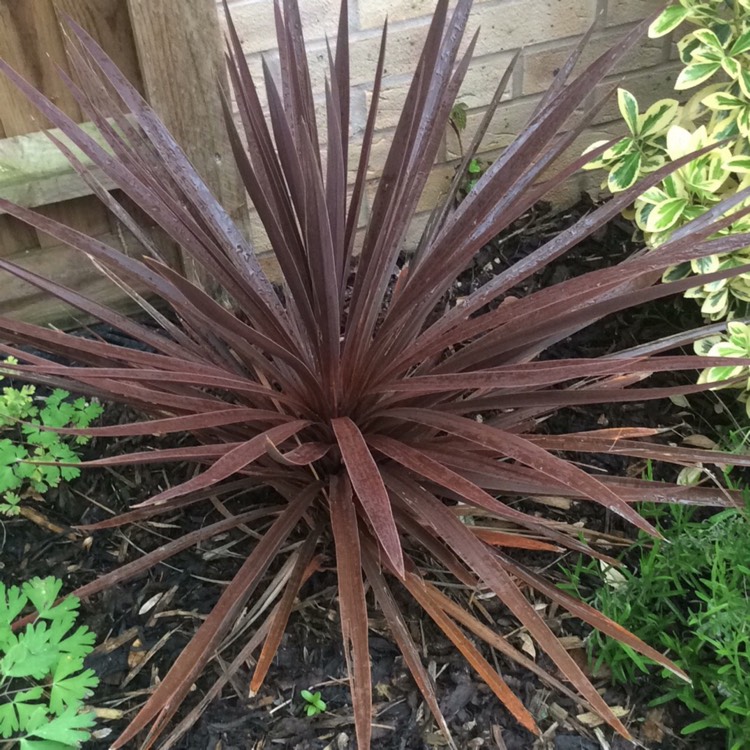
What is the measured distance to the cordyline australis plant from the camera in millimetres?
897

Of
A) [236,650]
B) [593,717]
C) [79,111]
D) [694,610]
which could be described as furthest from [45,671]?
[79,111]

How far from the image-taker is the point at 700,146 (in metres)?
1.38

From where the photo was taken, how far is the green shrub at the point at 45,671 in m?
0.86

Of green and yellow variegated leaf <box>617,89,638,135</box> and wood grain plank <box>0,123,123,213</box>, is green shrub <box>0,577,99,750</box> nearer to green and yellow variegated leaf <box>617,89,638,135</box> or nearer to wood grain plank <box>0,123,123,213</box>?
wood grain plank <box>0,123,123,213</box>

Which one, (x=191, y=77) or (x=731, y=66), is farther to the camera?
(x=191, y=77)

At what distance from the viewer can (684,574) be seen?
1137 mm

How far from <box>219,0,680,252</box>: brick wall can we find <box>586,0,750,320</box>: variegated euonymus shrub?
32 centimetres

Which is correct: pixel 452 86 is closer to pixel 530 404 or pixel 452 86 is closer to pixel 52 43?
pixel 530 404

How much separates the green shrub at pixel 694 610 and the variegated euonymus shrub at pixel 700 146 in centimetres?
→ 47

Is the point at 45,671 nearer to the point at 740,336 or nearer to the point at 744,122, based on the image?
the point at 740,336

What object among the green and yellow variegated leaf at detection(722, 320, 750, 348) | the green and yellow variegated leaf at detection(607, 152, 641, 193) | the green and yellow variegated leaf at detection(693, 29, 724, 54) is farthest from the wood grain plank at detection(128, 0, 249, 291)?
the green and yellow variegated leaf at detection(722, 320, 750, 348)

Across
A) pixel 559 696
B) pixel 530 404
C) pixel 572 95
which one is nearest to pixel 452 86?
pixel 572 95

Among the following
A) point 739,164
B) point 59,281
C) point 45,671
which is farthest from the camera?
point 59,281

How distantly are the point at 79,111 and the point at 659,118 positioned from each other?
1.26 meters
